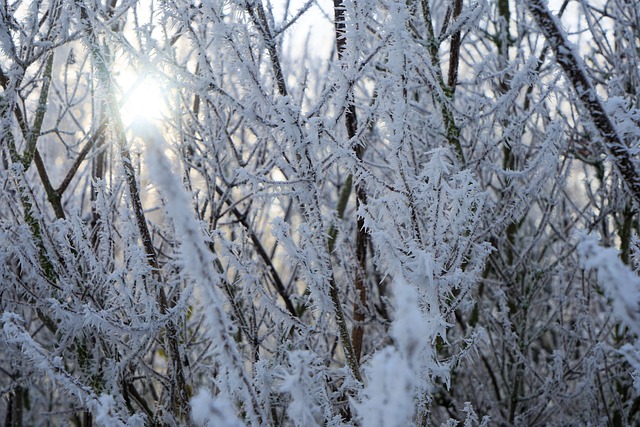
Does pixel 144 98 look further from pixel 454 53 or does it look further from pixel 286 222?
pixel 454 53

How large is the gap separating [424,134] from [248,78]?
153 centimetres

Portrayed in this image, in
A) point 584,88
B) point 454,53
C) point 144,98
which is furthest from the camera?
point 454,53

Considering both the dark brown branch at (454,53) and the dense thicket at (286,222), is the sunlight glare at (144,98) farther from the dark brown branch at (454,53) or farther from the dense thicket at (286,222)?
the dark brown branch at (454,53)

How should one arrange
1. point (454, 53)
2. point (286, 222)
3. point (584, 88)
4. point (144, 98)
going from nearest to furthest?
1. point (584, 88)
2. point (144, 98)
3. point (286, 222)
4. point (454, 53)

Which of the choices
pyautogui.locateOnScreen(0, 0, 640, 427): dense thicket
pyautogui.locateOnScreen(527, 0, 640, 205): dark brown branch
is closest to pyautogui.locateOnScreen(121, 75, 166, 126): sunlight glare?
pyautogui.locateOnScreen(0, 0, 640, 427): dense thicket

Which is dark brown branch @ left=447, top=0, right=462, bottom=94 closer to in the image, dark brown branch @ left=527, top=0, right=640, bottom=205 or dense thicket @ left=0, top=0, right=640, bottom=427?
dense thicket @ left=0, top=0, right=640, bottom=427

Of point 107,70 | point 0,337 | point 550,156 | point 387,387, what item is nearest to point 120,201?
point 0,337

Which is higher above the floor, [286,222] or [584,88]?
[286,222]

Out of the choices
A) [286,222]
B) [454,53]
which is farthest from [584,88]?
[454,53]

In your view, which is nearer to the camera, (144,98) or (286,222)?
(144,98)

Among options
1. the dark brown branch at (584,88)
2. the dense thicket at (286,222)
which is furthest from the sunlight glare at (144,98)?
the dark brown branch at (584,88)

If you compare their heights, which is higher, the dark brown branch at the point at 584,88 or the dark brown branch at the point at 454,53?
the dark brown branch at the point at 454,53

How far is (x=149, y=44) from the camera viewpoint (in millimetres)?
1912

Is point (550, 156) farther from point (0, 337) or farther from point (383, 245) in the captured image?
point (0, 337)
